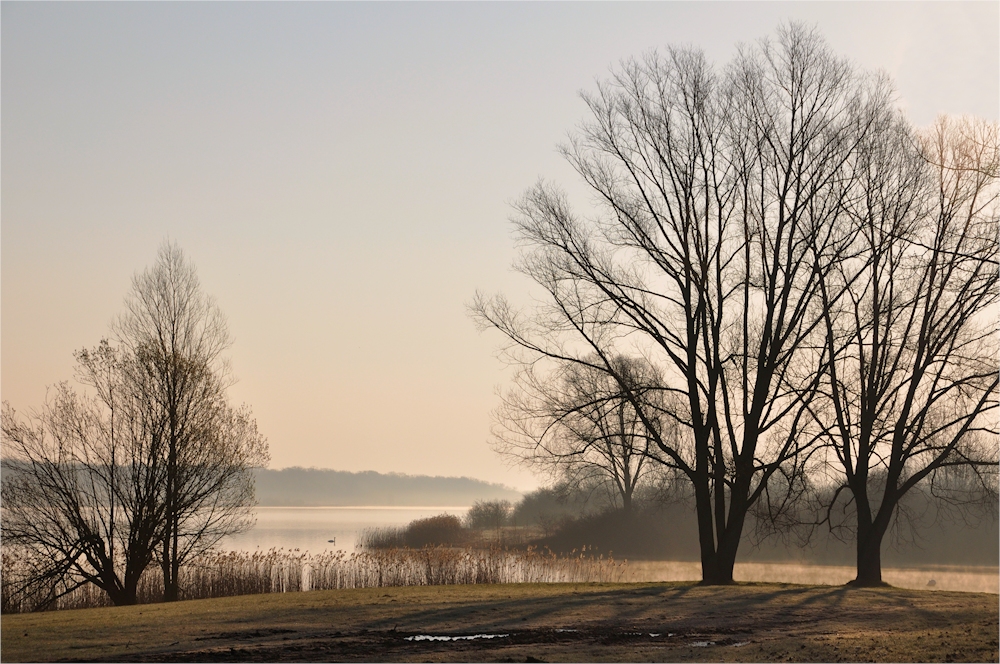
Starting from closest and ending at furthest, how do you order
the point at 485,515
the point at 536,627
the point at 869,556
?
the point at 536,627 → the point at 869,556 → the point at 485,515

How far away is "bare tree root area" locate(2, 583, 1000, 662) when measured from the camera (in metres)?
9.45

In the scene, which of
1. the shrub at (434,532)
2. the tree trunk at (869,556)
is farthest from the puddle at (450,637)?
the shrub at (434,532)

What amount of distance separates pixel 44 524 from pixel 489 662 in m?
16.3

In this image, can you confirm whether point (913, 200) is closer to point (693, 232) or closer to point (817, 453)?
point (693, 232)

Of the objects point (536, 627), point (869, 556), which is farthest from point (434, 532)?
point (536, 627)

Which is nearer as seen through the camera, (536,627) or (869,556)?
(536,627)

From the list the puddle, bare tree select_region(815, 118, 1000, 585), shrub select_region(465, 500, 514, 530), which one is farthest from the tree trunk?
shrub select_region(465, 500, 514, 530)

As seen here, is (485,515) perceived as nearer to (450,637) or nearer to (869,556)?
(869,556)

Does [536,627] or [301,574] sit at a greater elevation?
[536,627]

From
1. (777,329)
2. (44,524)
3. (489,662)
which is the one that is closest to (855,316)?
(777,329)

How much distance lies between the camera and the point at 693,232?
66.4 ft

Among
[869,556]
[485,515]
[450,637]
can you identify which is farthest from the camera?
[485,515]

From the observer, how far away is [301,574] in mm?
20812

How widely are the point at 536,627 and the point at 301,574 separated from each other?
10555mm
